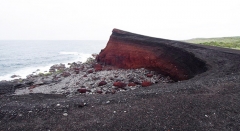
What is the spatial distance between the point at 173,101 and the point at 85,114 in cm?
363

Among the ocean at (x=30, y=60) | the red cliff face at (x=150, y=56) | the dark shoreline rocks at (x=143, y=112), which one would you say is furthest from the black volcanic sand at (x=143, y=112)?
the ocean at (x=30, y=60)

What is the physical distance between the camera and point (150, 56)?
21.6m

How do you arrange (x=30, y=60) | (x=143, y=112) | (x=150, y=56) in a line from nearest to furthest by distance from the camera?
1. (x=143, y=112)
2. (x=150, y=56)
3. (x=30, y=60)

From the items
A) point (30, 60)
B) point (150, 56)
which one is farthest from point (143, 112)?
point (30, 60)

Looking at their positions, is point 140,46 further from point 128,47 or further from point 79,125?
point 79,125

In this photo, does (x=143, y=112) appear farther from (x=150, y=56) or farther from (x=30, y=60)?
(x=30, y=60)

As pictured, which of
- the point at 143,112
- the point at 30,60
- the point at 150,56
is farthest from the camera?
the point at 30,60

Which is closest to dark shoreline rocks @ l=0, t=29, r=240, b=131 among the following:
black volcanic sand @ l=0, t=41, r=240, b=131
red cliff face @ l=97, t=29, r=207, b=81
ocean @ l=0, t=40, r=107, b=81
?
black volcanic sand @ l=0, t=41, r=240, b=131

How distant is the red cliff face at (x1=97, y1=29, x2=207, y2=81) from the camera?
17031 millimetres

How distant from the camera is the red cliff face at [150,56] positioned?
55.9 ft

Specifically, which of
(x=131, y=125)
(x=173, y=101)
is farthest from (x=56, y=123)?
(x=173, y=101)

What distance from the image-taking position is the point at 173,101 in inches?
295

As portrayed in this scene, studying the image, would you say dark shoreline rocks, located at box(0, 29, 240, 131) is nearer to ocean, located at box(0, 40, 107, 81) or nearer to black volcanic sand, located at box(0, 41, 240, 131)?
black volcanic sand, located at box(0, 41, 240, 131)

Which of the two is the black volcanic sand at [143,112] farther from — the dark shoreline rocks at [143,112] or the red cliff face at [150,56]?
the red cliff face at [150,56]
